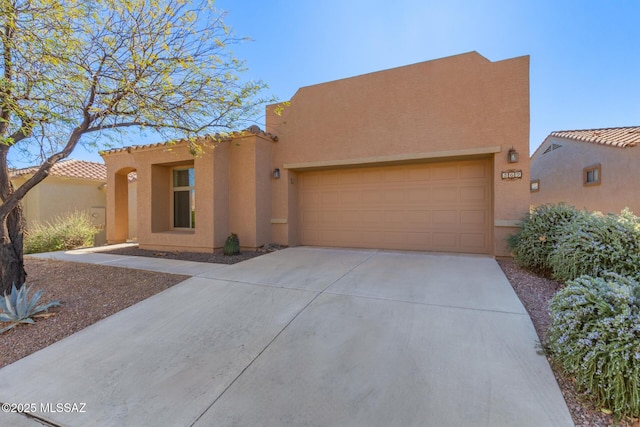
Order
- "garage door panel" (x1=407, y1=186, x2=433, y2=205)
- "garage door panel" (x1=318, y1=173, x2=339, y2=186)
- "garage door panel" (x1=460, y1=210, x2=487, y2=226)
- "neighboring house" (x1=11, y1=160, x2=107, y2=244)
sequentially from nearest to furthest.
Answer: "garage door panel" (x1=460, y1=210, x2=487, y2=226) < "garage door panel" (x1=407, y1=186, x2=433, y2=205) < "garage door panel" (x1=318, y1=173, x2=339, y2=186) < "neighboring house" (x1=11, y1=160, x2=107, y2=244)

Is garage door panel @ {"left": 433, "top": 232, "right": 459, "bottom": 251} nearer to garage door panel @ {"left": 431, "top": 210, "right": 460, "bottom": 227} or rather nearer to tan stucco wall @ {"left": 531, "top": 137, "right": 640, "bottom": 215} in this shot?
garage door panel @ {"left": 431, "top": 210, "right": 460, "bottom": 227}

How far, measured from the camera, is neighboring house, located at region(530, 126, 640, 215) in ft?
30.6

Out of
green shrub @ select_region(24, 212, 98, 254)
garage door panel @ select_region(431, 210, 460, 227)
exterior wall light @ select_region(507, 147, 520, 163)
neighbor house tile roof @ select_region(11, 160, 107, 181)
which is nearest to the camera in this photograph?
exterior wall light @ select_region(507, 147, 520, 163)

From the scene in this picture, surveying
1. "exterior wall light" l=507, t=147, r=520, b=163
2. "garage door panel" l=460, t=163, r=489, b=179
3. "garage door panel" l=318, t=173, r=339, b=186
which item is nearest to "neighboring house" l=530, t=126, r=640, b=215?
"garage door panel" l=460, t=163, r=489, b=179

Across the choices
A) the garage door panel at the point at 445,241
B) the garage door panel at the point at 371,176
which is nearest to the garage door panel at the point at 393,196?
the garage door panel at the point at 371,176

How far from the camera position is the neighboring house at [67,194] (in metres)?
13.9

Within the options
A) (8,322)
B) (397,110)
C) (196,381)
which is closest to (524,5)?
(397,110)

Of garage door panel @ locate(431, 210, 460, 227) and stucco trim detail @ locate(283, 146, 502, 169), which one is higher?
stucco trim detail @ locate(283, 146, 502, 169)

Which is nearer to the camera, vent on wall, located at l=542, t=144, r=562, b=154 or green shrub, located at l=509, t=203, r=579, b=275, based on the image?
green shrub, located at l=509, t=203, r=579, b=275

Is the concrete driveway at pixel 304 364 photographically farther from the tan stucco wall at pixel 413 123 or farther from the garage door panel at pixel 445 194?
the tan stucco wall at pixel 413 123

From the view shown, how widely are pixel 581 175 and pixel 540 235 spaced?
9030 mm

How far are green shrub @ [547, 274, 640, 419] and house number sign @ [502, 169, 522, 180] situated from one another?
4643mm

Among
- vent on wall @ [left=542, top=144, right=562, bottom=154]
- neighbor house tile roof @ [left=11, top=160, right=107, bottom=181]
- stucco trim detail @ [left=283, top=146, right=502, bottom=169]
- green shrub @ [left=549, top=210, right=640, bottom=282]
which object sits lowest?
green shrub @ [left=549, top=210, right=640, bottom=282]

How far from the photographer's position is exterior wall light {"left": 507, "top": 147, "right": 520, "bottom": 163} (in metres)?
6.62
